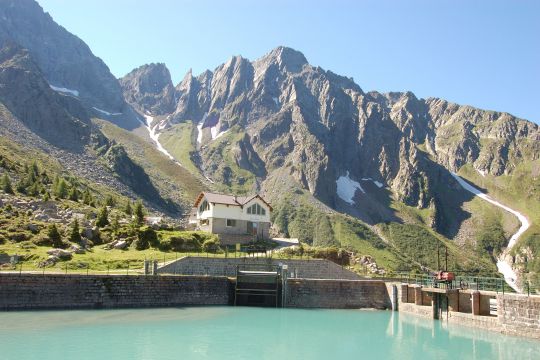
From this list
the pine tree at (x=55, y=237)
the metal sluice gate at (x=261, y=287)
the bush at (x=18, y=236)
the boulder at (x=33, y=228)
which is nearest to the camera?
the metal sluice gate at (x=261, y=287)

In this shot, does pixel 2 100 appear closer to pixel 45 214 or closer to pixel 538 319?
pixel 45 214

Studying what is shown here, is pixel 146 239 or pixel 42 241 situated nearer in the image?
pixel 42 241

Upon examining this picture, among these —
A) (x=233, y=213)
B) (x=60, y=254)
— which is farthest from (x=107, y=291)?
(x=233, y=213)

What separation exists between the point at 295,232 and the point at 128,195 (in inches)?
2308

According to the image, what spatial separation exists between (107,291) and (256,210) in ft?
96.1

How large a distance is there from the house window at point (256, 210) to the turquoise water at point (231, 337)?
24.4m

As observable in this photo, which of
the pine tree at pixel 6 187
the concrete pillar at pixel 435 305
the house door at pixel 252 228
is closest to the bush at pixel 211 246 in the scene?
the house door at pixel 252 228

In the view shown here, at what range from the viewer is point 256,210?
6931cm

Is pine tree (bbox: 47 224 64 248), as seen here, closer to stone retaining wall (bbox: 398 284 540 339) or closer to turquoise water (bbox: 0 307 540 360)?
turquoise water (bbox: 0 307 540 360)

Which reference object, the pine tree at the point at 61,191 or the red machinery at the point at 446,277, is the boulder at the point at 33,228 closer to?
the pine tree at the point at 61,191

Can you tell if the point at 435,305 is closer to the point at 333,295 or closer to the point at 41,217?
the point at 333,295

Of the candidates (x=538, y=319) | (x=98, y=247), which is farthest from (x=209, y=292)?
(x=538, y=319)

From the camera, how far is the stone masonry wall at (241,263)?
51.0 metres

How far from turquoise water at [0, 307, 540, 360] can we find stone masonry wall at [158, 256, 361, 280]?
20.9 feet
